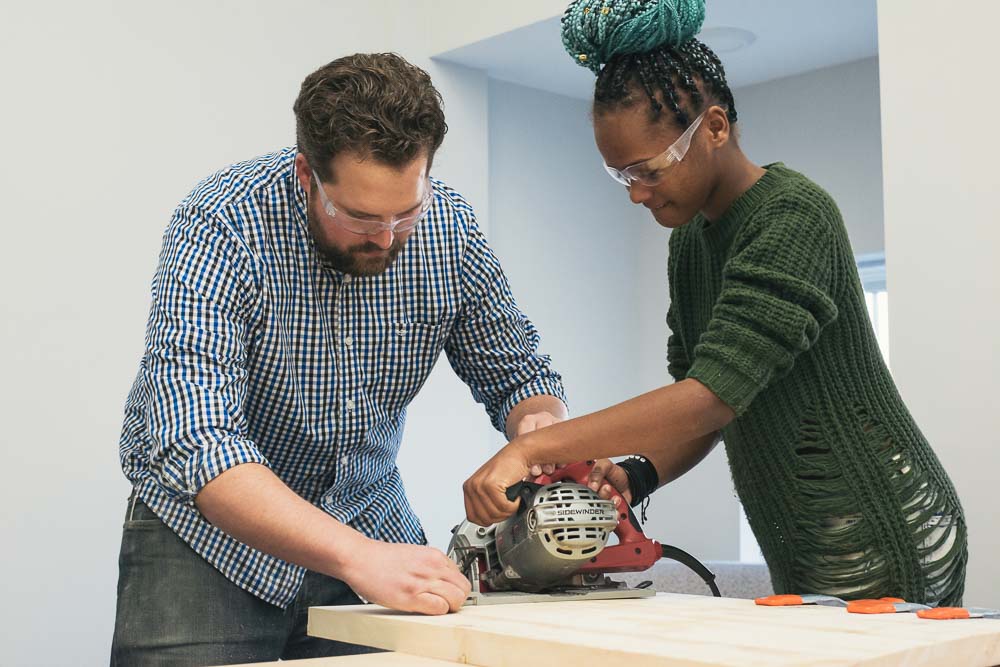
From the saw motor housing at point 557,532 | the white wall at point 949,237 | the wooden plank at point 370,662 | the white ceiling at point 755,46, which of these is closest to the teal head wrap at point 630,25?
the saw motor housing at point 557,532

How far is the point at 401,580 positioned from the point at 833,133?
373 cm

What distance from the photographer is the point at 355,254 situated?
1.69 meters

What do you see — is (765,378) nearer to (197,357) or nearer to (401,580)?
(401,580)

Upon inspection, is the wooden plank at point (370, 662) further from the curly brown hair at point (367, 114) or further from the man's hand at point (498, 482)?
the curly brown hair at point (367, 114)

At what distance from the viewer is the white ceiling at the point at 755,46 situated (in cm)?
386

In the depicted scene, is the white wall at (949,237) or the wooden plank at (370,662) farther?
the white wall at (949,237)

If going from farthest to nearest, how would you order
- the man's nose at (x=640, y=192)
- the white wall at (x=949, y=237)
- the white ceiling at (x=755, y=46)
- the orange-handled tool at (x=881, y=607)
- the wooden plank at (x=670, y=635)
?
the white ceiling at (x=755, y=46), the white wall at (x=949, y=237), the man's nose at (x=640, y=192), the orange-handled tool at (x=881, y=607), the wooden plank at (x=670, y=635)

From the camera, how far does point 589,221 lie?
202 inches

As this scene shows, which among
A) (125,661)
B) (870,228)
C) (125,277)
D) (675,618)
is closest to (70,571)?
(125,277)

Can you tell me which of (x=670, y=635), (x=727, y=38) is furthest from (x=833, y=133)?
(x=670, y=635)

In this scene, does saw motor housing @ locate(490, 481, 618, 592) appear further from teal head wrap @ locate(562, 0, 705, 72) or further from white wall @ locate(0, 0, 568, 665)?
white wall @ locate(0, 0, 568, 665)

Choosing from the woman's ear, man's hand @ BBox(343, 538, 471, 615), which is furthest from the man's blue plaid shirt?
the woman's ear

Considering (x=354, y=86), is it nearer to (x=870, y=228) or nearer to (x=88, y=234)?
(x=88, y=234)

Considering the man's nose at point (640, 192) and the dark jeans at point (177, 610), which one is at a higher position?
the man's nose at point (640, 192)
